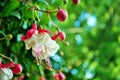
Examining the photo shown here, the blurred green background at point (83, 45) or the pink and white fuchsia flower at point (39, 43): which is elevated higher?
the blurred green background at point (83, 45)

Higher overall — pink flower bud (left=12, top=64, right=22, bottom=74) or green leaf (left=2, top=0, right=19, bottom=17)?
green leaf (left=2, top=0, right=19, bottom=17)

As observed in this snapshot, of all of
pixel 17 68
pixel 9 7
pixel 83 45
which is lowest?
pixel 17 68

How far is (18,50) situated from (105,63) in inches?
38.3

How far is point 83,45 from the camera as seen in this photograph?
2.29 meters

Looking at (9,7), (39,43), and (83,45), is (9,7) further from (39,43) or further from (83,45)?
(83,45)

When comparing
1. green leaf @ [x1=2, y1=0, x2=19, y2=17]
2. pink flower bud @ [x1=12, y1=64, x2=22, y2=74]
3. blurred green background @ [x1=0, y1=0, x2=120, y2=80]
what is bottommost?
pink flower bud @ [x1=12, y1=64, x2=22, y2=74]

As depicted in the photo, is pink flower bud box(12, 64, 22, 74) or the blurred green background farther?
the blurred green background

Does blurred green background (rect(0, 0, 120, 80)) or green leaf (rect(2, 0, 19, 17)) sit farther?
blurred green background (rect(0, 0, 120, 80))

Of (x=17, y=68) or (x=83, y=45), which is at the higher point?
(x=83, y=45)

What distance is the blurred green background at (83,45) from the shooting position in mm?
1229

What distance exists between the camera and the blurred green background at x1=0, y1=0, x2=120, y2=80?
123 cm

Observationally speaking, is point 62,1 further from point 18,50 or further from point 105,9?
point 105,9

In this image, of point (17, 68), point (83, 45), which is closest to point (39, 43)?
point (17, 68)

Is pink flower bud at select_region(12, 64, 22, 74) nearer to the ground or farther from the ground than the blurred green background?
nearer to the ground
